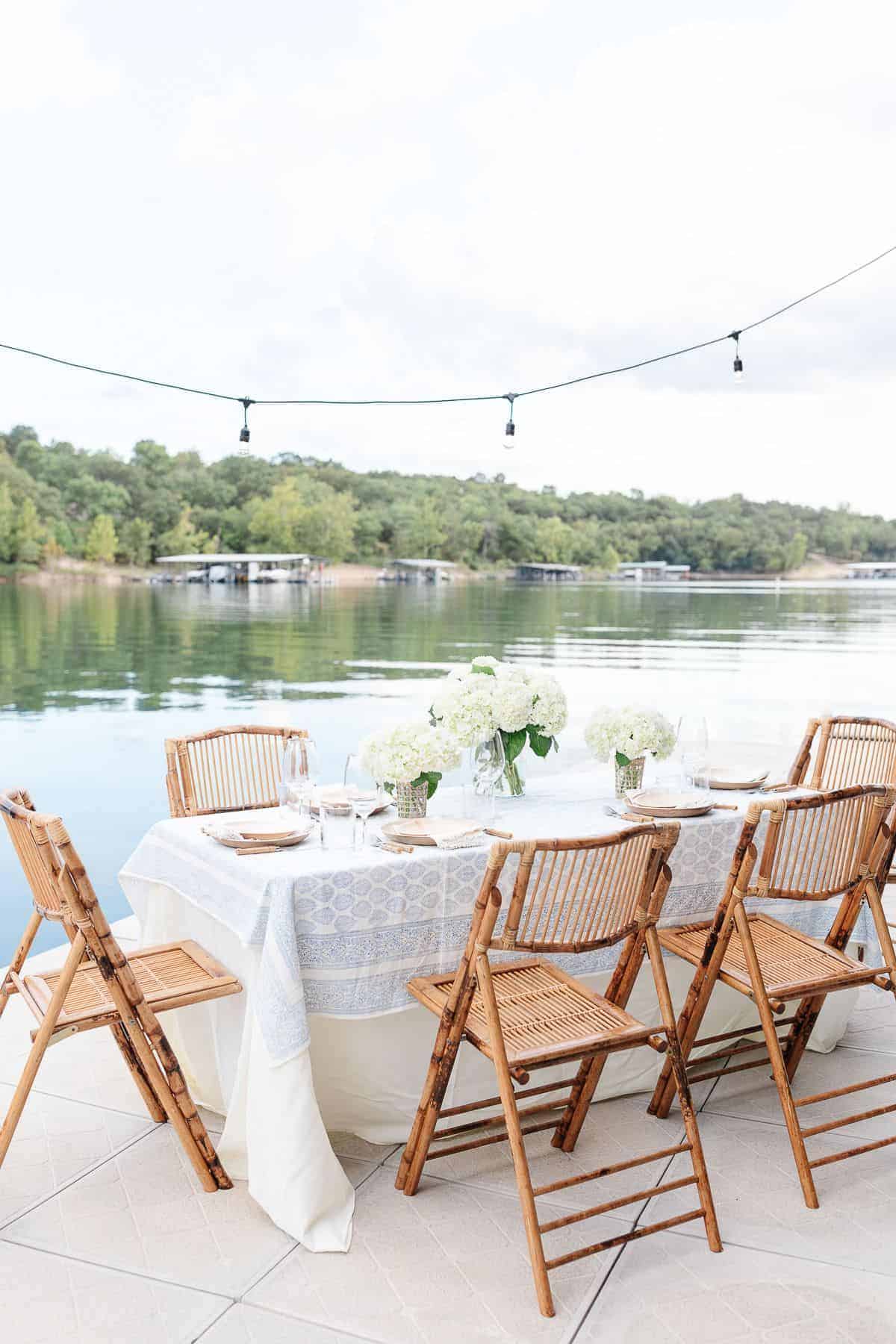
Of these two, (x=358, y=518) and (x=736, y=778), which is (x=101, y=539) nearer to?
(x=358, y=518)

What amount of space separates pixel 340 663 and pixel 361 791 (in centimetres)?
2094

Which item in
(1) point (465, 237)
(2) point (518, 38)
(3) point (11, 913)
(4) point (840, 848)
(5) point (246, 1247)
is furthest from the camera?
(1) point (465, 237)

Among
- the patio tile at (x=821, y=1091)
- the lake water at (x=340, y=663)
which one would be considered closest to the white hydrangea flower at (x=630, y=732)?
the patio tile at (x=821, y=1091)

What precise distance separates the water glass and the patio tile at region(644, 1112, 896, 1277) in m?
0.96

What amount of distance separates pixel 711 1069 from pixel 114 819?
5693 millimetres

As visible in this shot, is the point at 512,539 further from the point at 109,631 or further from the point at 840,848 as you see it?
the point at 840,848

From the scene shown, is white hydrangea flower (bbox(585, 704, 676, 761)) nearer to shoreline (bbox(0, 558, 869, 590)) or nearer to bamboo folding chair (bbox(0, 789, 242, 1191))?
bamboo folding chair (bbox(0, 789, 242, 1191))

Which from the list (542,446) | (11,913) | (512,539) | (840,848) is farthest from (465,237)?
(840,848)

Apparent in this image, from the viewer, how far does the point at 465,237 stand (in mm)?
32969

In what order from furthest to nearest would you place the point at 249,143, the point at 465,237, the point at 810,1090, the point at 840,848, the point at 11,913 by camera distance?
the point at 465,237
the point at 249,143
the point at 11,913
the point at 810,1090
the point at 840,848

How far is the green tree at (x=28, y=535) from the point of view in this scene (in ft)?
124

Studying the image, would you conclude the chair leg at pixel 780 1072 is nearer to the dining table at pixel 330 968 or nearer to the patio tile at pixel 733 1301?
the patio tile at pixel 733 1301

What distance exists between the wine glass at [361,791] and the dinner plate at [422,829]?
0.05 metres

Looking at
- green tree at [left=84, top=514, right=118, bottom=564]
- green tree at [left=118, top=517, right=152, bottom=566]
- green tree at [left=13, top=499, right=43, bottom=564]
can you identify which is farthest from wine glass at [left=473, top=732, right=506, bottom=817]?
green tree at [left=84, top=514, right=118, bottom=564]
